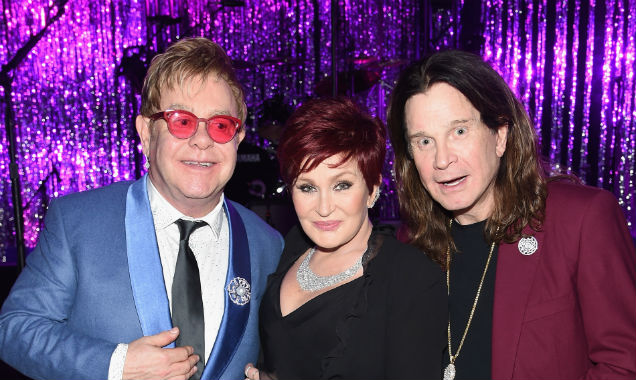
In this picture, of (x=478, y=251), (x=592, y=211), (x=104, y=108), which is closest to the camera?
(x=592, y=211)

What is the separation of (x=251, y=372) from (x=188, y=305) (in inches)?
12.9

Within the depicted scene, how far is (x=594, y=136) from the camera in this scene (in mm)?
7383

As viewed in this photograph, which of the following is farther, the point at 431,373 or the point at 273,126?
the point at 273,126

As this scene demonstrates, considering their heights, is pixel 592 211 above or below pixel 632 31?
below

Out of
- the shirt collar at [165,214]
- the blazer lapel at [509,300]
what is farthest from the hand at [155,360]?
the blazer lapel at [509,300]

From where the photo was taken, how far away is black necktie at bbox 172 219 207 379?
1.74m

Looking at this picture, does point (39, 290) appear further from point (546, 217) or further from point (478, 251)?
point (546, 217)

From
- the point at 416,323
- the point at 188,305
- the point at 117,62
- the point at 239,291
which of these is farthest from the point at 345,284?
the point at 117,62

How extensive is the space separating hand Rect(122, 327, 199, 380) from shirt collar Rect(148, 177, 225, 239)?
42 cm

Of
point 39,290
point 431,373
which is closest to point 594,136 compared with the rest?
point 431,373

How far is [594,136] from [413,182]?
21.0 feet

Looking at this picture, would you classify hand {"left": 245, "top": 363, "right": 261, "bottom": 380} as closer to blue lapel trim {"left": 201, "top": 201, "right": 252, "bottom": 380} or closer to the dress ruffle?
blue lapel trim {"left": 201, "top": 201, "right": 252, "bottom": 380}

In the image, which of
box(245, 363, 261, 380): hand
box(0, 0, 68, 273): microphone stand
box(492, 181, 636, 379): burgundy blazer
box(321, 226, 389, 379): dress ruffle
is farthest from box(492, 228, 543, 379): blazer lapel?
box(0, 0, 68, 273): microphone stand

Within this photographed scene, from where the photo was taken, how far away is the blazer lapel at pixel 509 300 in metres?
1.68
